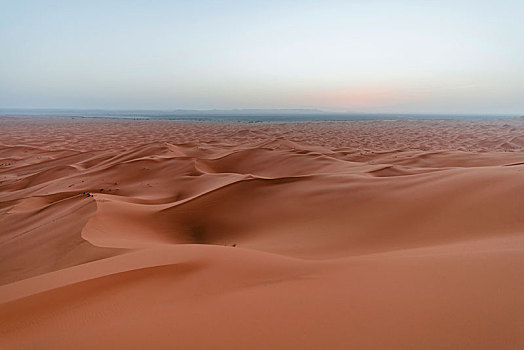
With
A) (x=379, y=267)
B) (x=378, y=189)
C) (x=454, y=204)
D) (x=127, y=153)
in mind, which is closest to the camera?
(x=379, y=267)

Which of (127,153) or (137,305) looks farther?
(127,153)

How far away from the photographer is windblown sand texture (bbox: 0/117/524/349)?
131cm

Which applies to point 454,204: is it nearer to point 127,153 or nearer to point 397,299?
point 397,299

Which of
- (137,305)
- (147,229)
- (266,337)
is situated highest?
(266,337)

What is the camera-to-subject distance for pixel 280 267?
204cm

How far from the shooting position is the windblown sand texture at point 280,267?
1307 mm

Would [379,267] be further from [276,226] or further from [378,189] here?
[378,189]

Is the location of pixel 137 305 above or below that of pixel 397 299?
below

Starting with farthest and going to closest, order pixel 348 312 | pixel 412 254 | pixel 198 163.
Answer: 1. pixel 198 163
2. pixel 412 254
3. pixel 348 312

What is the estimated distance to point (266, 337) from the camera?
128 cm

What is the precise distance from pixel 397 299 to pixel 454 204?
2.26 metres

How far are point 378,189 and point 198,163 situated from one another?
5.25 m

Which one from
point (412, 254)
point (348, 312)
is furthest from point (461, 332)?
point (412, 254)

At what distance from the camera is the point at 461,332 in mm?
1197
